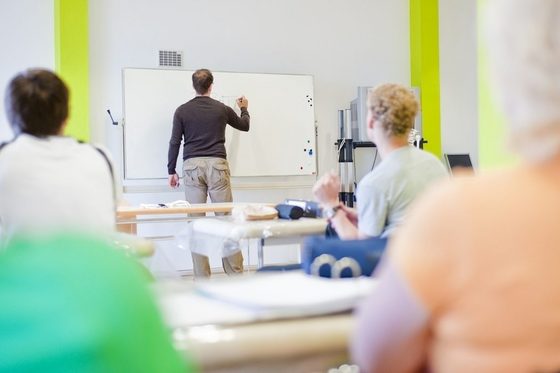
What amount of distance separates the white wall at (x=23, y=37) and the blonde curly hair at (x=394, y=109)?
13.5 ft

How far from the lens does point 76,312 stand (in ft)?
1.10

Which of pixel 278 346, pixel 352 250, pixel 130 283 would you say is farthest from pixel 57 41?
pixel 130 283

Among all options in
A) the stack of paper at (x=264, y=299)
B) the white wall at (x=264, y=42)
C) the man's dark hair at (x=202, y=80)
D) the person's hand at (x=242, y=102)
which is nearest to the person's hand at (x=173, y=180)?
the white wall at (x=264, y=42)

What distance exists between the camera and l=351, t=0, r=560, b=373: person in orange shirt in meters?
0.68

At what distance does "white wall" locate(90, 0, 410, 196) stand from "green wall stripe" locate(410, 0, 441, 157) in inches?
4.5

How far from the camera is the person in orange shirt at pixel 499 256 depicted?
680mm

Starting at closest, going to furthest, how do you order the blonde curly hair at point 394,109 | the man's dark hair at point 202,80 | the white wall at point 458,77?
the blonde curly hair at point 394,109 → the man's dark hair at point 202,80 → the white wall at point 458,77

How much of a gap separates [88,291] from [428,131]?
620 centimetres

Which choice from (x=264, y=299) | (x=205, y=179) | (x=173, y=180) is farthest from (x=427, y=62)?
(x=264, y=299)

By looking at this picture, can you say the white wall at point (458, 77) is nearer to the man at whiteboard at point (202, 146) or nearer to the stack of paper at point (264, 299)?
the man at whiteboard at point (202, 146)

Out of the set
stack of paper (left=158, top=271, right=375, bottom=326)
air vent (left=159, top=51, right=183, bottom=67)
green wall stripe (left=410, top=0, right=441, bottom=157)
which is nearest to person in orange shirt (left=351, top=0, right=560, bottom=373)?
stack of paper (left=158, top=271, right=375, bottom=326)

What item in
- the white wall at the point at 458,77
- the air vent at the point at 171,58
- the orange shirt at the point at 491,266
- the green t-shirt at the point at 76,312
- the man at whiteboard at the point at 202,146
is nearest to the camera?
the green t-shirt at the point at 76,312

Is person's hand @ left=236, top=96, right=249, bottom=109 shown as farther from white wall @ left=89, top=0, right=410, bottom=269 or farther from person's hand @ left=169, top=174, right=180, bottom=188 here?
person's hand @ left=169, top=174, right=180, bottom=188

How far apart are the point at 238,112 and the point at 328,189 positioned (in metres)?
3.58
